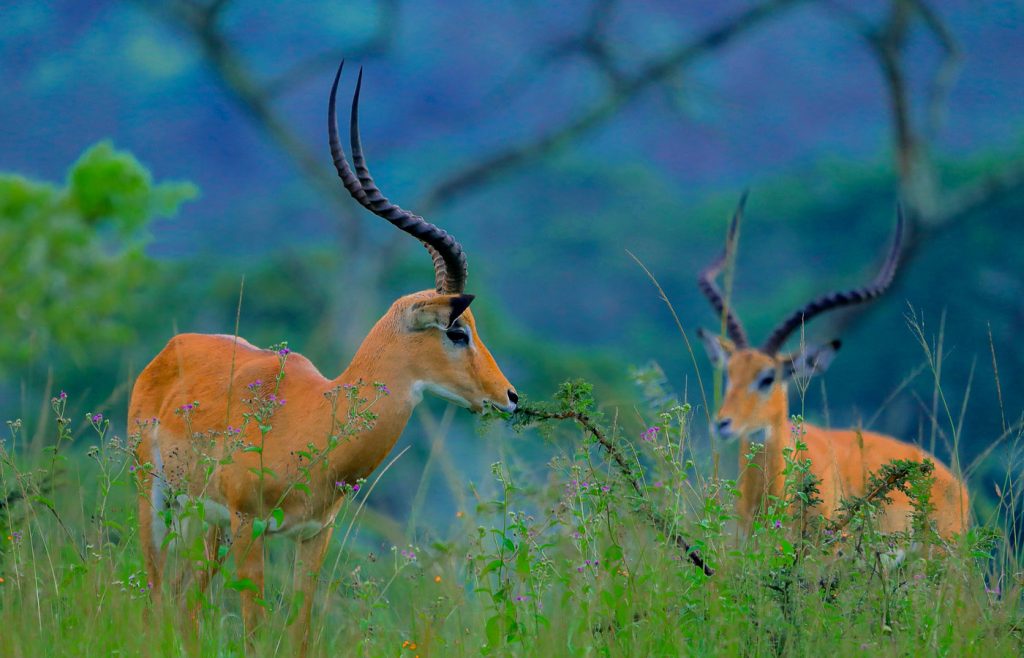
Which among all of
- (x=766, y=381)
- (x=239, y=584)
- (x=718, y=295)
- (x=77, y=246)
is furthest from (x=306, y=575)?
(x=77, y=246)

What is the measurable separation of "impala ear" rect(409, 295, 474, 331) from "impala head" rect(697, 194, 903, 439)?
6.50 ft

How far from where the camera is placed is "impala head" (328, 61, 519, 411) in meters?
3.80

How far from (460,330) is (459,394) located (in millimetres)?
202

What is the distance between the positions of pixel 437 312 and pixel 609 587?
1.14 meters

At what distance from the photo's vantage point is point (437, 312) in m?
3.84

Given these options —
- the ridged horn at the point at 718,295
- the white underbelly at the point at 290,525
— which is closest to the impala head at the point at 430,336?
the white underbelly at the point at 290,525

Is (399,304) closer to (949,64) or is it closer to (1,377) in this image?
(1,377)

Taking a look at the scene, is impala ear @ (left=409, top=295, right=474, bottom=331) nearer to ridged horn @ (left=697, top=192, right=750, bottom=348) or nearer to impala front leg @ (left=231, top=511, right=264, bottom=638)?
impala front leg @ (left=231, top=511, right=264, bottom=638)

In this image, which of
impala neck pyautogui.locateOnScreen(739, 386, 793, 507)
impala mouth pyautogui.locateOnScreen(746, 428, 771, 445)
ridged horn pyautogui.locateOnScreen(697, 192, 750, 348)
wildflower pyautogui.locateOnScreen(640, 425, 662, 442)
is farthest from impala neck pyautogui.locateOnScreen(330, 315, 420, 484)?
ridged horn pyautogui.locateOnScreen(697, 192, 750, 348)

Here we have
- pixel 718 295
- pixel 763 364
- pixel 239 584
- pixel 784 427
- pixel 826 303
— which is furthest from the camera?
pixel 718 295

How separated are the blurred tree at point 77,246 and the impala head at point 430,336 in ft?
22.4

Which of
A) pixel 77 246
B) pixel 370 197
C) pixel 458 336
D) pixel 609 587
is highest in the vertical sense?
pixel 77 246

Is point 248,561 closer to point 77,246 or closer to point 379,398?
point 379,398

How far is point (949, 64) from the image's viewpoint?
12.3 m
